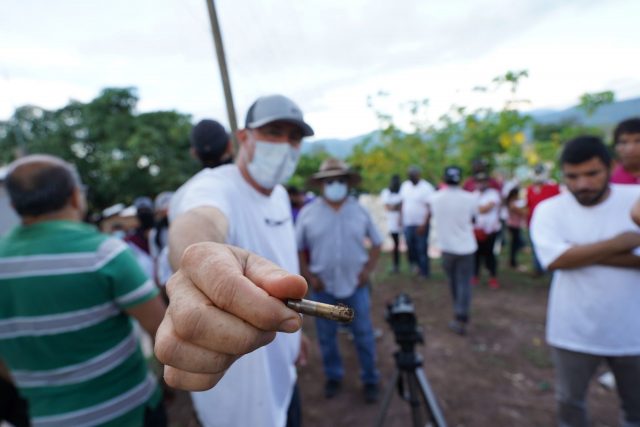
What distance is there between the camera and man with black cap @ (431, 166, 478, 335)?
423 cm

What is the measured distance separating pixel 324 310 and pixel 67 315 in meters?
1.46

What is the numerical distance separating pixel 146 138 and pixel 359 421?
21.4 metres

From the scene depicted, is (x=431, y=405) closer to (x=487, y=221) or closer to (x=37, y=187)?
(x=37, y=187)

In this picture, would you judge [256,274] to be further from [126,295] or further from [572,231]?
[572,231]

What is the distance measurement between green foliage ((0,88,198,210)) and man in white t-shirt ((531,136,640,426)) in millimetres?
20946

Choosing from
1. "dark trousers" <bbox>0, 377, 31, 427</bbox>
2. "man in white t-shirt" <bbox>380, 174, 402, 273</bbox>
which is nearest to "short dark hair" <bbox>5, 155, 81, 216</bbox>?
"dark trousers" <bbox>0, 377, 31, 427</bbox>

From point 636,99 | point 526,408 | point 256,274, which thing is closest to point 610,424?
point 526,408

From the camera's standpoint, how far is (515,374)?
3.45m

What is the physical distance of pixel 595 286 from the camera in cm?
201

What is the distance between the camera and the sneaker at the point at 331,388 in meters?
3.35

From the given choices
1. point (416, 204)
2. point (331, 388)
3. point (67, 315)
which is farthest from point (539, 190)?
point (67, 315)

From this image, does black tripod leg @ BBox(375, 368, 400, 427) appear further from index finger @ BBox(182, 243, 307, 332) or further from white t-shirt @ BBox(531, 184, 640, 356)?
index finger @ BBox(182, 243, 307, 332)

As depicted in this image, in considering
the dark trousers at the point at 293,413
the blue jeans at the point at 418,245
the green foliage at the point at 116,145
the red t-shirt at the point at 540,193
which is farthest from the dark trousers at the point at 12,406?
the green foliage at the point at 116,145

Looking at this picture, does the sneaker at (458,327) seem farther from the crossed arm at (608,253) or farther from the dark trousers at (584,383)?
the crossed arm at (608,253)
